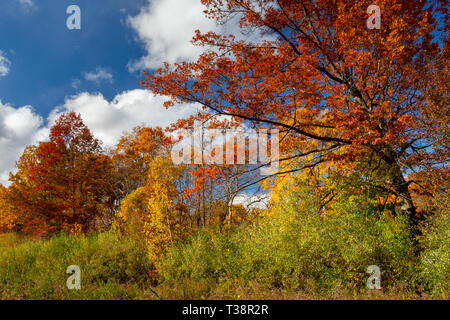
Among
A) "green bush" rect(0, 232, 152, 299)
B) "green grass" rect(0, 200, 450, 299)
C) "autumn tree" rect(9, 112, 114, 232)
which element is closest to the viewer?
"green grass" rect(0, 200, 450, 299)

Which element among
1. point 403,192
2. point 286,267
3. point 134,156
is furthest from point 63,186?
point 403,192

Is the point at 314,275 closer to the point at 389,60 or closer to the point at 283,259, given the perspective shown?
the point at 283,259

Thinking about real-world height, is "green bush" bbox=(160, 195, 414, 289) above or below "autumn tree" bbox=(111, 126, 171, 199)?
below

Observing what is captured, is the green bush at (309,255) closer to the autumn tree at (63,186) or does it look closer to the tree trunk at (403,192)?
the tree trunk at (403,192)

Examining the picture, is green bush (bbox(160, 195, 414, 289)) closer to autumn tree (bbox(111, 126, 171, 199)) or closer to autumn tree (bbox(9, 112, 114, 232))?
autumn tree (bbox(9, 112, 114, 232))

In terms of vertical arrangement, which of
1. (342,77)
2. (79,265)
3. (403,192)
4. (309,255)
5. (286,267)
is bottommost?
(79,265)

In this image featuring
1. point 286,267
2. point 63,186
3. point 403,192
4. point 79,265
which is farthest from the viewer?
point 63,186

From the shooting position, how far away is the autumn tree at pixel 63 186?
16.7 m

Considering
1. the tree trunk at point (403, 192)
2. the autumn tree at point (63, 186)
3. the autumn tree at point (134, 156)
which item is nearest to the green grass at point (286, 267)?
the tree trunk at point (403, 192)

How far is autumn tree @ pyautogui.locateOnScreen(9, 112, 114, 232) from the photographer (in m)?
16.7

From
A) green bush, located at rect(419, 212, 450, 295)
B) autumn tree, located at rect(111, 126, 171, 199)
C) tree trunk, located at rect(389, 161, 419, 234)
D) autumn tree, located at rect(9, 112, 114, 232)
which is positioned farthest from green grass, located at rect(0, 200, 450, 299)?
autumn tree, located at rect(111, 126, 171, 199)

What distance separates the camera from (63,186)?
55.2ft

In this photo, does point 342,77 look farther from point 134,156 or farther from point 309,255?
point 134,156

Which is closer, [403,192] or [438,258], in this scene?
[438,258]
